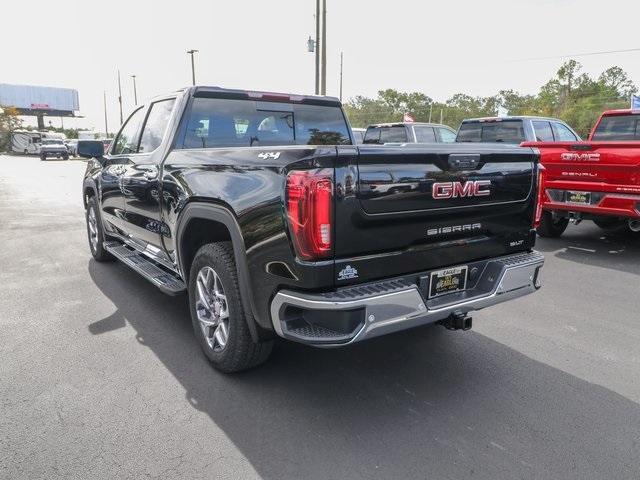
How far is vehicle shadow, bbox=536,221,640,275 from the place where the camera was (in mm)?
6348

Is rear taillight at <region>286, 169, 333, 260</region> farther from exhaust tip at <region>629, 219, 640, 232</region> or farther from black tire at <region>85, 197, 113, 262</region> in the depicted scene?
exhaust tip at <region>629, 219, 640, 232</region>

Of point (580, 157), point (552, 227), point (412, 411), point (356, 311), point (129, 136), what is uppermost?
point (129, 136)

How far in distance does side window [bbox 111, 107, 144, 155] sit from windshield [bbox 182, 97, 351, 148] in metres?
1.03

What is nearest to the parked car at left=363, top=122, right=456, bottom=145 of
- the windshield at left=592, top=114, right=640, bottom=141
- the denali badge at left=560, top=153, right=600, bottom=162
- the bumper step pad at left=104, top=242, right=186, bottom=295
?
the windshield at left=592, top=114, right=640, bottom=141

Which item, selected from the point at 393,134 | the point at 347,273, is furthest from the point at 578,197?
the point at 393,134

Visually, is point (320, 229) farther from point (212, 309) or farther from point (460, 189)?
point (212, 309)

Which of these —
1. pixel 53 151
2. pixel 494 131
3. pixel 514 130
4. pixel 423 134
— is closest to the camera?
pixel 514 130

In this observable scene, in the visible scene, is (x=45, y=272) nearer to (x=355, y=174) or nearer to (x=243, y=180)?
(x=243, y=180)

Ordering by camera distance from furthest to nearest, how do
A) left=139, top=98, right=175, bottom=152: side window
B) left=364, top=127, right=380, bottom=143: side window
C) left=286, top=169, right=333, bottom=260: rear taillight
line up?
left=364, top=127, right=380, bottom=143: side window
left=139, top=98, right=175, bottom=152: side window
left=286, top=169, right=333, bottom=260: rear taillight

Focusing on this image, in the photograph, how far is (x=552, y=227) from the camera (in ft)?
25.7

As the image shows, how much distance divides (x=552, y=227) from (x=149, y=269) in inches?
246

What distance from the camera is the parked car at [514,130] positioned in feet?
34.0

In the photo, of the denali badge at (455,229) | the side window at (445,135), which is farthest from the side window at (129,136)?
the side window at (445,135)

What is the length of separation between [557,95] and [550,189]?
54819 mm
